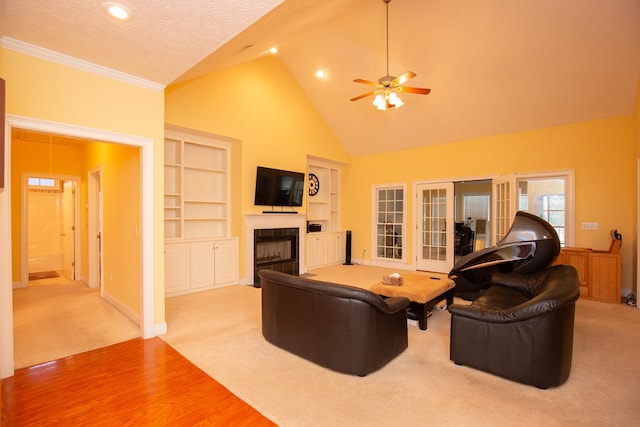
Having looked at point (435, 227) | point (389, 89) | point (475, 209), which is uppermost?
point (389, 89)

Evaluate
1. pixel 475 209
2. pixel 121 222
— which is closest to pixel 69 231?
pixel 121 222

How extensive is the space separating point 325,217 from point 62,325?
5.85 m

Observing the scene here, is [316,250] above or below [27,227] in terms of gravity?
below

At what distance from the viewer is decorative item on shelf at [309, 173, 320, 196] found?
7.91 metres

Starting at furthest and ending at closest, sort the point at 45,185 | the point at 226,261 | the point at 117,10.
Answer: the point at 45,185
the point at 226,261
the point at 117,10

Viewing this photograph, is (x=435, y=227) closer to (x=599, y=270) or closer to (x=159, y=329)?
(x=599, y=270)

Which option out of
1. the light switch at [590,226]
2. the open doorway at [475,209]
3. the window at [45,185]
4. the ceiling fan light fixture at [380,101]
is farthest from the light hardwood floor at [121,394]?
the open doorway at [475,209]

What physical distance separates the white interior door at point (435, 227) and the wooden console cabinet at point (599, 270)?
2.22 metres

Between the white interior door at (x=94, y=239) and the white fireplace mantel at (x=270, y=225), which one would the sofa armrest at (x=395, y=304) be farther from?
the white interior door at (x=94, y=239)

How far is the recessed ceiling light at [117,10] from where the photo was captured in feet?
6.52

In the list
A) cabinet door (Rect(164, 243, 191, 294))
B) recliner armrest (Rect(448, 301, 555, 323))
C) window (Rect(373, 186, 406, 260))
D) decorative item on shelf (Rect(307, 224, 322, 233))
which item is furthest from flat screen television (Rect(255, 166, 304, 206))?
recliner armrest (Rect(448, 301, 555, 323))

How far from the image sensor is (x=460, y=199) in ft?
32.6

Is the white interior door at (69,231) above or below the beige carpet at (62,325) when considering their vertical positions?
above

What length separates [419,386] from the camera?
7.84 ft
